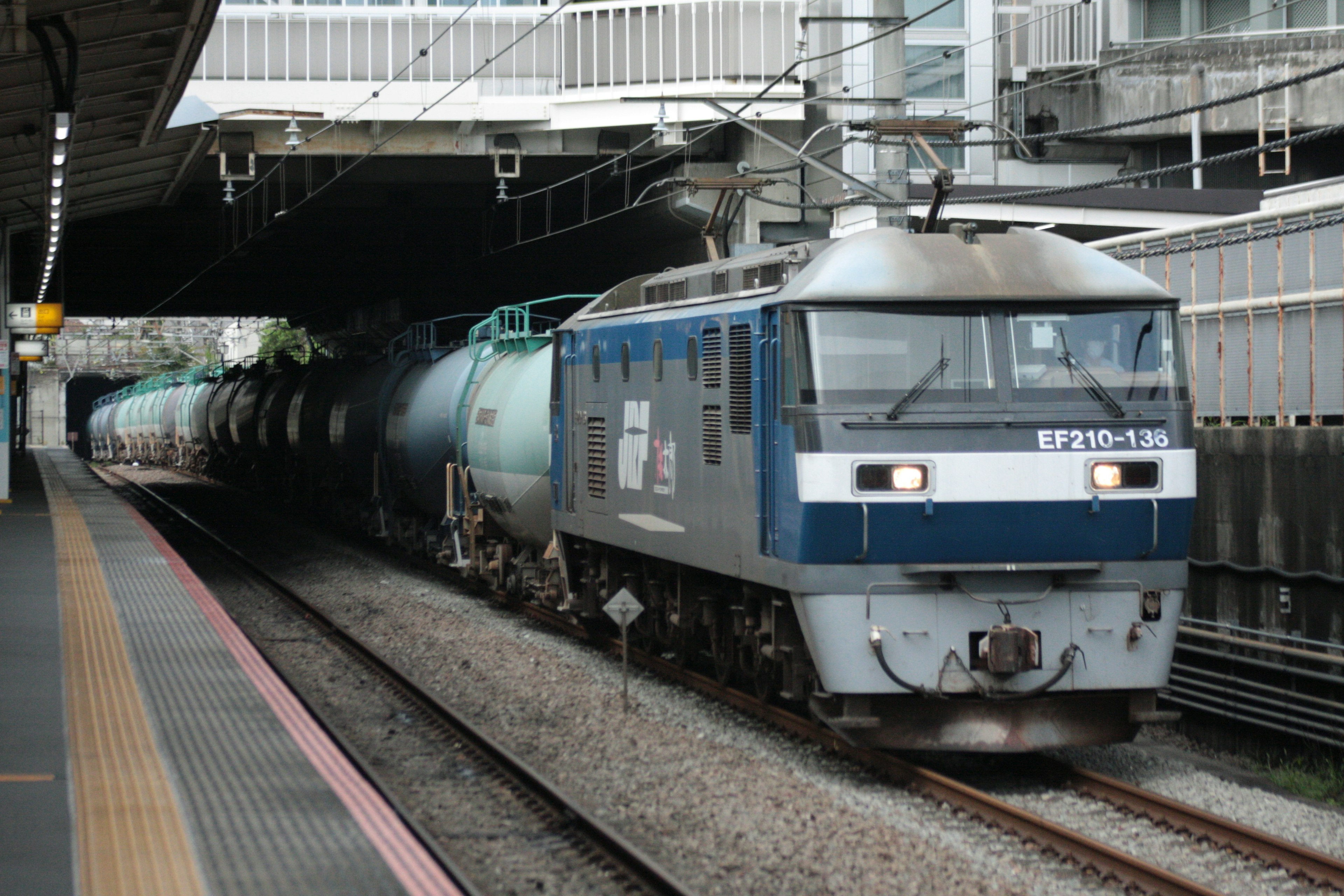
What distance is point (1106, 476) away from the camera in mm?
9945

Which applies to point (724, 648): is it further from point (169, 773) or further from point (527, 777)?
point (169, 773)

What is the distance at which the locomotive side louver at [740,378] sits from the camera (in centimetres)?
1073

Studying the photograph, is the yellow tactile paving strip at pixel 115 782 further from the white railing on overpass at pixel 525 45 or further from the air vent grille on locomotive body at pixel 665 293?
the white railing on overpass at pixel 525 45

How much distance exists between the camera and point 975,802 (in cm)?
944

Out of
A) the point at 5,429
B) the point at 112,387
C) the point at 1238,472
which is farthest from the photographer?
the point at 112,387

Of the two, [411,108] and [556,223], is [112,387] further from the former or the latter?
[411,108]

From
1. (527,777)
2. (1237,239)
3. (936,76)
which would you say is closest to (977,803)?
(527,777)

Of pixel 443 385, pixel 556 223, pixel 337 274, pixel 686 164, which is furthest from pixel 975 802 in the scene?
pixel 337 274

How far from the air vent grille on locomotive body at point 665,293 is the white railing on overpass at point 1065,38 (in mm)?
24005

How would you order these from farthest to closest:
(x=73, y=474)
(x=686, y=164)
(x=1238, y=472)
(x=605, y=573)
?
(x=73, y=474), (x=686, y=164), (x=605, y=573), (x=1238, y=472)

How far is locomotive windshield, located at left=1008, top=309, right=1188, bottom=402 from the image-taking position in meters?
10.0

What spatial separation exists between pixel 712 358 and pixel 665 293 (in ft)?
5.84

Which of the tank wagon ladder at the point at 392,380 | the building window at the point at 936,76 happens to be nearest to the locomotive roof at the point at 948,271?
the tank wagon ladder at the point at 392,380

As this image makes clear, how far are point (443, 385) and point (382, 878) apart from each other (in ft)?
55.1
